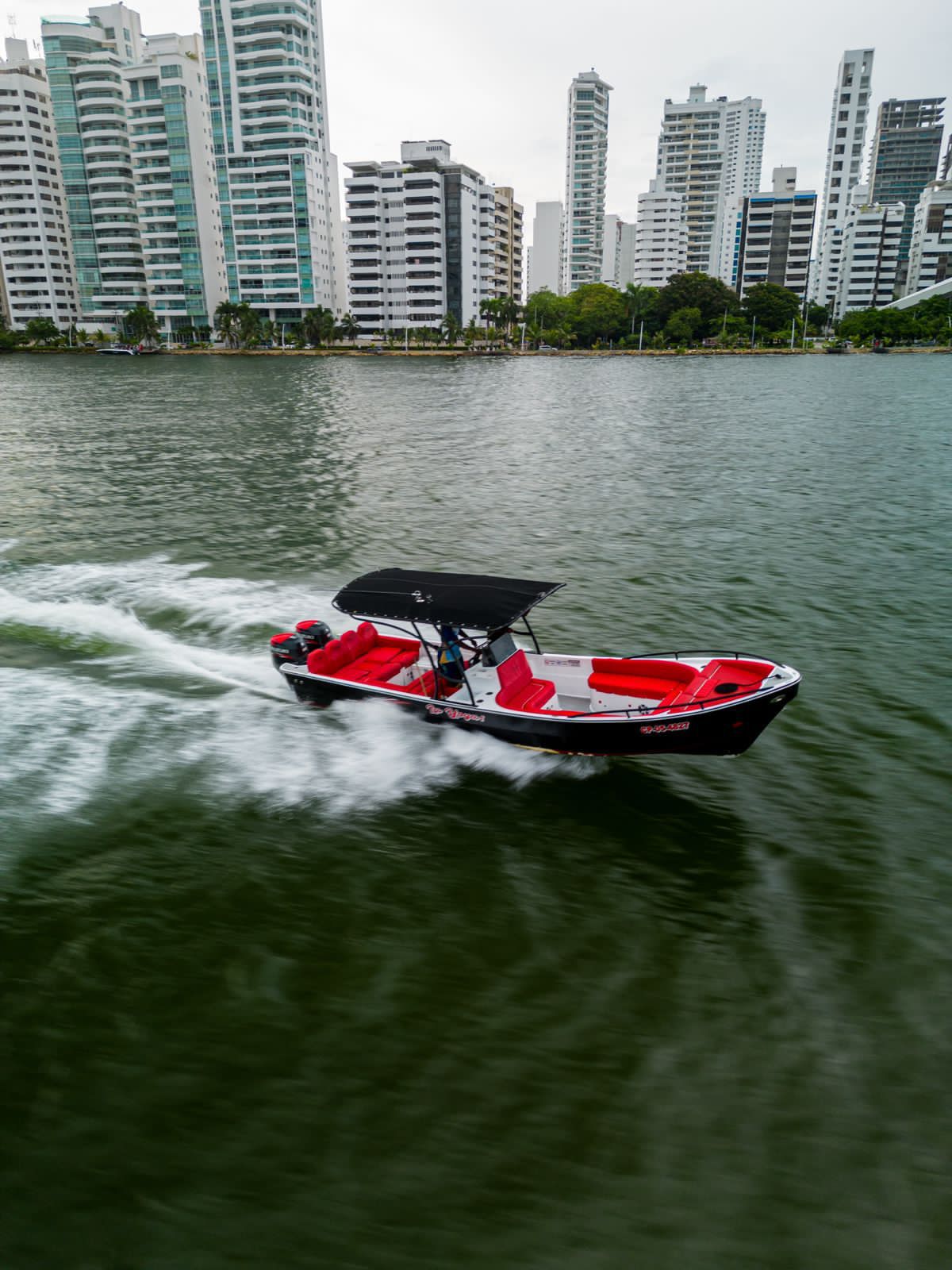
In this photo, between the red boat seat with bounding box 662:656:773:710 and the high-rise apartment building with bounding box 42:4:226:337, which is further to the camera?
the high-rise apartment building with bounding box 42:4:226:337

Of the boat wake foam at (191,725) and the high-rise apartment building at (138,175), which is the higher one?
the high-rise apartment building at (138,175)

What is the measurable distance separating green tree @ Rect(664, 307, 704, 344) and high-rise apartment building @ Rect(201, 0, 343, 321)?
62.2 meters

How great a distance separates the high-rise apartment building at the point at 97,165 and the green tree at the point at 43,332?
30.2 feet

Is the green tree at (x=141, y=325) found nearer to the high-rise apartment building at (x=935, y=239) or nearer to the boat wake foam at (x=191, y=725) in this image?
the boat wake foam at (x=191, y=725)

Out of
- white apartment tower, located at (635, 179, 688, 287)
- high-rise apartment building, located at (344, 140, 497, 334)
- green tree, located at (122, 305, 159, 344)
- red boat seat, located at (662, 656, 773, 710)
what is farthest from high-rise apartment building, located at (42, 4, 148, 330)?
red boat seat, located at (662, 656, 773, 710)

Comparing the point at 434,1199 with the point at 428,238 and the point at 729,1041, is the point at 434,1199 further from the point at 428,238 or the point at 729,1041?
the point at 428,238

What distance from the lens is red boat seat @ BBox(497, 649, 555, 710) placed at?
12.7 m

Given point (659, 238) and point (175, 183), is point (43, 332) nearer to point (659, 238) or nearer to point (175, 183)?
point (175, 183)

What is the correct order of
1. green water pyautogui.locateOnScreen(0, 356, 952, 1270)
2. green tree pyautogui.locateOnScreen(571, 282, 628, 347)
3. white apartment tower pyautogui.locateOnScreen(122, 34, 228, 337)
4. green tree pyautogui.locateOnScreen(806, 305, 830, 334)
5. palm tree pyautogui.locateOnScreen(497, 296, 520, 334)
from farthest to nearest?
1. green tree pyautogui.locateOnScreen(806, 305, 830, 334)
2. palm tree pyautogui.locateOnScreen(497, 296, 520, 334)
3. green tree pyautogui.locateOnScreen(571, 282, 628, 347)
4. white apartment tower pyautogui.locateOnScreen(122, 34, 228, 337)
5. green water pyautogui.locateOnScreen(0, 356, 952, 1270)

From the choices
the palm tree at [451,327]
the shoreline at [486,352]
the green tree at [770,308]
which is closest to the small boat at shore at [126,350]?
the shoreline at [486,352]

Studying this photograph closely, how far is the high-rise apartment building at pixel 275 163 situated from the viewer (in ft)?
463

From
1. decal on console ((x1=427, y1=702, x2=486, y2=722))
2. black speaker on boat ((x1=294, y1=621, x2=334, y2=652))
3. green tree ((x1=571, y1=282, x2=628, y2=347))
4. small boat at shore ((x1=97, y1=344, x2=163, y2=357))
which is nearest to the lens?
decal on console ((x1=427, y1=702, x2=486, y2=722))

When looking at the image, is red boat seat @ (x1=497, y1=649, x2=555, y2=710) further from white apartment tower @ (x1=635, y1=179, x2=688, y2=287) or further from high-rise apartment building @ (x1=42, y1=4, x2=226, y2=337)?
white apartment tower @ (x1=635, y1=179, x2=688, y2=287)

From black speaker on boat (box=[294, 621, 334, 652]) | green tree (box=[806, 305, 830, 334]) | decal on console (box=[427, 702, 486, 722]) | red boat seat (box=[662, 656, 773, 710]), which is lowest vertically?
decal on console (box=[427, 702, 486, 722])
